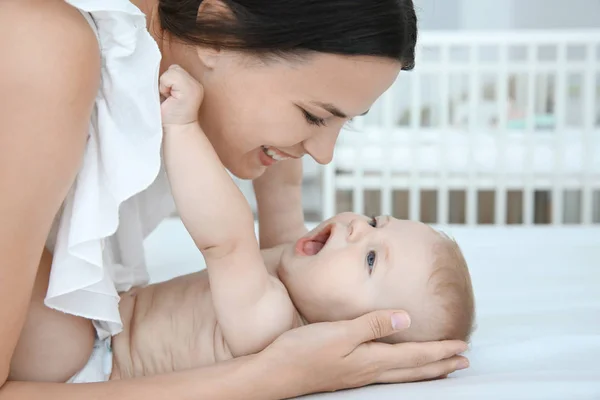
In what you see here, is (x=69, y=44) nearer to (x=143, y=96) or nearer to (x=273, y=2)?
(x=143, y=96)

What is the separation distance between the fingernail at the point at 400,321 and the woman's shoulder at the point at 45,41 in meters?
0.47

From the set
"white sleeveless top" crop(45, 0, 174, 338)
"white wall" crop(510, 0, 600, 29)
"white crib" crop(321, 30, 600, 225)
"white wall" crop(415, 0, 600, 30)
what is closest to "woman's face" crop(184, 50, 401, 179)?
"white sleeveless top" crop(45, 0, 174, 338)

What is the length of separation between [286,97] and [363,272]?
A: 26 centimetres

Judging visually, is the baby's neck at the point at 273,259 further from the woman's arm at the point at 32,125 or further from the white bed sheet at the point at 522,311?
the woman's arm at the point at 32,125

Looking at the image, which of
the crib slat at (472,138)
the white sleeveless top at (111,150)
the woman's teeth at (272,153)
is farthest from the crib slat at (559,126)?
the white sleeveless top at (111,150)

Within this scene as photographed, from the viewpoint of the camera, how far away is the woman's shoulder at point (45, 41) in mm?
767

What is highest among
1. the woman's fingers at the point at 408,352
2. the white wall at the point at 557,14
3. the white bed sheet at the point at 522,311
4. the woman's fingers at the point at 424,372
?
the white wall at the point at 557,14

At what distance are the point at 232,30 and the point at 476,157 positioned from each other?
213cm

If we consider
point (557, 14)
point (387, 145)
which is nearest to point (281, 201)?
point (387, 145)

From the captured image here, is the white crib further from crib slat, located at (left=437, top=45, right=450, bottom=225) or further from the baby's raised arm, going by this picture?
the baby's raised arm

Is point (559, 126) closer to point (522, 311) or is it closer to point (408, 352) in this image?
point (522, 311)

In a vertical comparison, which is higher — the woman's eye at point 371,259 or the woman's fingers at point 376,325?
the woman's eye at point 371,259

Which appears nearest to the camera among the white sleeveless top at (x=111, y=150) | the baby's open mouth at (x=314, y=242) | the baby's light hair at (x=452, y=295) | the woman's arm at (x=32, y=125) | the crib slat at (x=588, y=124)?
the woman's arm at (x=32, y=125)

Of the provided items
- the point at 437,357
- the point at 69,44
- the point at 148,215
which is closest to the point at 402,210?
the point at 148,215
